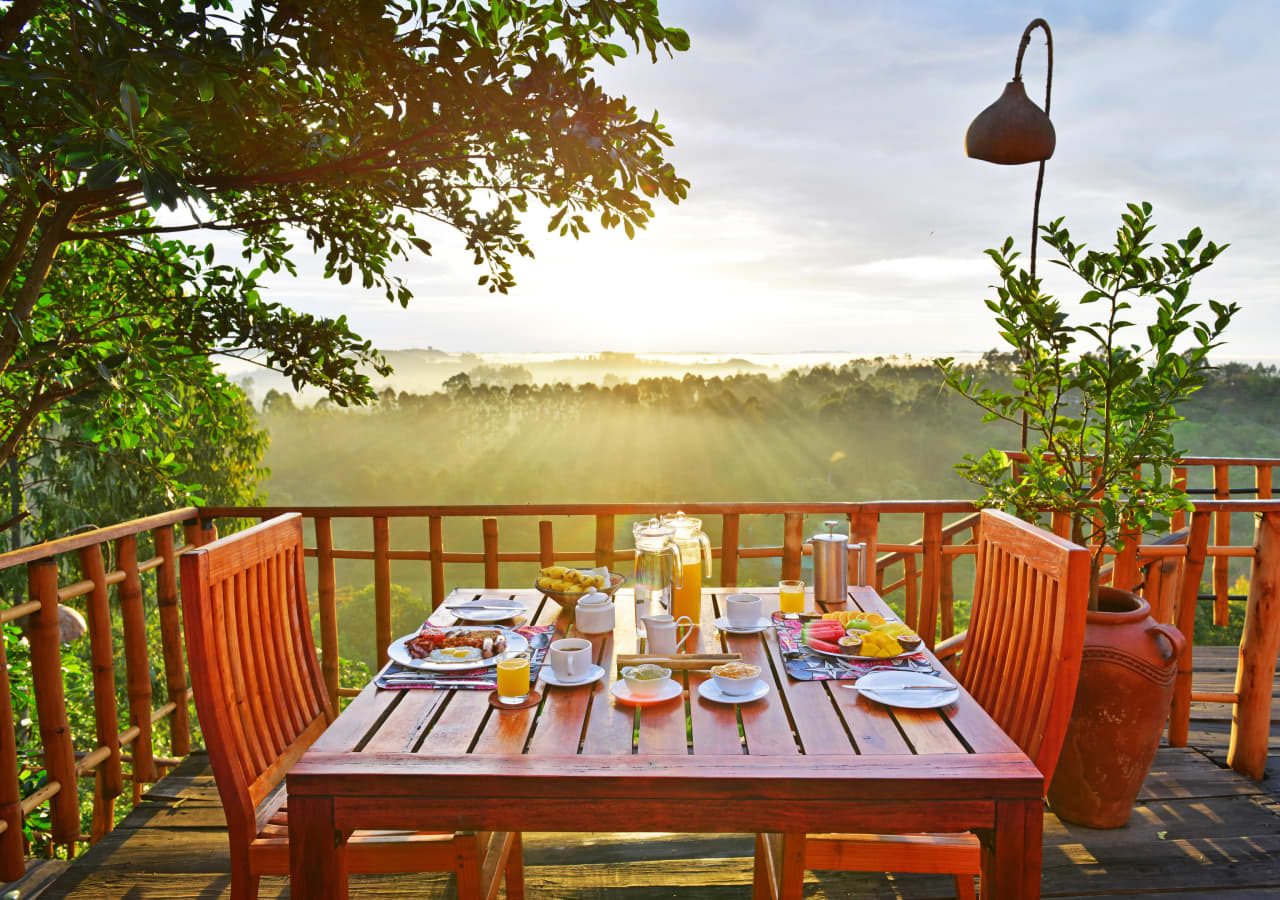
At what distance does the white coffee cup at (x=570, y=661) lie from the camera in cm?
160

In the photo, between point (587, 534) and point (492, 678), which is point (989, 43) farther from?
point (587, 534)

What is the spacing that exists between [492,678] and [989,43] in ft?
22.9

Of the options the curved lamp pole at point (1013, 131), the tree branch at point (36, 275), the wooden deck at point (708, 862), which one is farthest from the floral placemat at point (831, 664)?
the tree branch at point (36, 275)

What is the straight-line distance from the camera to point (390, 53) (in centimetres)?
241

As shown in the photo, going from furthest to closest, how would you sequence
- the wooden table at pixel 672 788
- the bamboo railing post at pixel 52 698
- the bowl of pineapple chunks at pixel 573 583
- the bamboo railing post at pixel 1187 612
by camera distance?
the bamboo railing post at pixel 1187 612, the bamboo railing post at pixel 52 698, the bowl of pineapple chunks at pixel 573 583, the wooden table at pixel 672 788

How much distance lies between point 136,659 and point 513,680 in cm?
205

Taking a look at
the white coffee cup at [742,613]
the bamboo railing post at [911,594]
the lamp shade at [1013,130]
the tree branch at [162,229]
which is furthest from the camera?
the bamboo railing post at [911,594]

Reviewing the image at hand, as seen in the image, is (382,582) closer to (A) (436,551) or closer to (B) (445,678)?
(A) (436,551)

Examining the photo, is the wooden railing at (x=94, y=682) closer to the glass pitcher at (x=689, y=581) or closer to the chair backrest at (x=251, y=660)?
the chair backrest at (x=251, y=660)

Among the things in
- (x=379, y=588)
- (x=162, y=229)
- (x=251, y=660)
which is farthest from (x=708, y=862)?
(x=162, y=229)

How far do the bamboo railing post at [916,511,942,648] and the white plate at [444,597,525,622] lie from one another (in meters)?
1.61

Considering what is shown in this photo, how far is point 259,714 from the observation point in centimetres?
178

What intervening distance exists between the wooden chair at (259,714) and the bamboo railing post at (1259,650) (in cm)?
256

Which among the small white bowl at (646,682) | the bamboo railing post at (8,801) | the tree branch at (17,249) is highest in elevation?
the tree branch at (17,249)
